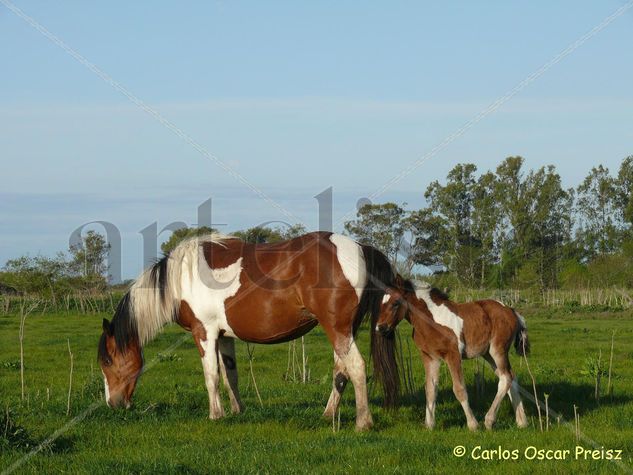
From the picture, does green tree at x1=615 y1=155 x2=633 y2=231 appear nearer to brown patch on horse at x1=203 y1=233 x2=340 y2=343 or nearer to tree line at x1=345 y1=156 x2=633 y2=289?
tree line at x1=345 y1=156 x2=633 y2=289

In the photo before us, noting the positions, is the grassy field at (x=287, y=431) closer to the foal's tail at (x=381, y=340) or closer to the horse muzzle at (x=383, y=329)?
the foal's tail at (x=381, y=340)

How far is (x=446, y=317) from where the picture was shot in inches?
339

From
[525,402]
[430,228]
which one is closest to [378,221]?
[430,228]

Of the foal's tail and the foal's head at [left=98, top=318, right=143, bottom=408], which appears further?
the foal's head at [left=98, top=318, right=143, bottom=408]

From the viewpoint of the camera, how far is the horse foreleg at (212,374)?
8.89m

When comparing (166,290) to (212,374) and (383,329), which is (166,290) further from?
(383,329)

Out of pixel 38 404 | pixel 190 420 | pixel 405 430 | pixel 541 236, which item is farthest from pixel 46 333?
pixel 541 236

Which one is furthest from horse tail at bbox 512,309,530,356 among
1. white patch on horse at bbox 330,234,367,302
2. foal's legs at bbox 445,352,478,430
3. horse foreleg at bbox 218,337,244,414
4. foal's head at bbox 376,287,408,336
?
horse foreleg at bbox 218,337,244,414

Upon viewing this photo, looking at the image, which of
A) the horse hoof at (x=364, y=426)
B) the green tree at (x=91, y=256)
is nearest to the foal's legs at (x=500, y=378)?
the horse hoof at (x=364, y=426)

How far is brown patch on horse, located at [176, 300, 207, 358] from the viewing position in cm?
925

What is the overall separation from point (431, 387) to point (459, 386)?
0.35m

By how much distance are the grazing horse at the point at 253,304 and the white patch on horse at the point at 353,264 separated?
0.04 ft

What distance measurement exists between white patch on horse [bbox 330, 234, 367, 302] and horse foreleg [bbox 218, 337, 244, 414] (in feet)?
6.88

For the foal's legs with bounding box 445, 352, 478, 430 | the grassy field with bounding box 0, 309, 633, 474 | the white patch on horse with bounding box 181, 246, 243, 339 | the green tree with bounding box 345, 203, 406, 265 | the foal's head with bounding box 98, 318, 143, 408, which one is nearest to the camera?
the grassy field with bounding box 0, 309, 633, 474
